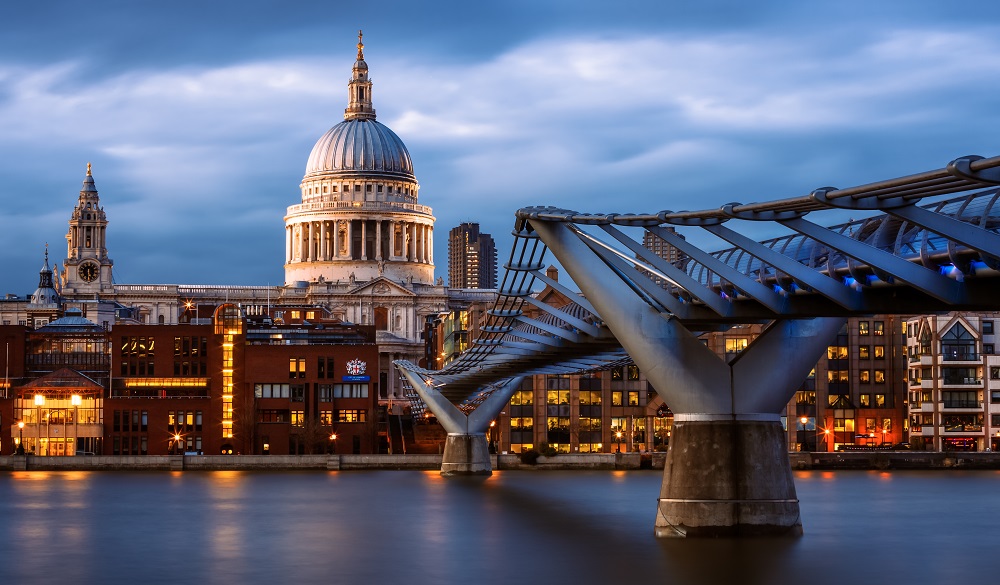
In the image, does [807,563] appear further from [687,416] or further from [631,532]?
Answer: [631,532]

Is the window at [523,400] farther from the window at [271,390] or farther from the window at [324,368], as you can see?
the window at [271,390]

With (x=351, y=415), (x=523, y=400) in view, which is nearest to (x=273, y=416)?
(x=351, y=415)

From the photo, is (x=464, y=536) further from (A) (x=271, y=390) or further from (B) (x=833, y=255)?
(A) (x=271, y=390)

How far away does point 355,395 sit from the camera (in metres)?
129

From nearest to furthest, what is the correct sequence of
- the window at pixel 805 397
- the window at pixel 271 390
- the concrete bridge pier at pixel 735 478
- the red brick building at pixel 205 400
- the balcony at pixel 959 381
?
the concrete bridge pier at pixel 735 478 → the balcony at pixel 959 381 → the window at pixel 805 397 → the red brick building at pixel 205 400 → the window at pixel 271 390

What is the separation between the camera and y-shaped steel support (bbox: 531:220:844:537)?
4594 centimetres

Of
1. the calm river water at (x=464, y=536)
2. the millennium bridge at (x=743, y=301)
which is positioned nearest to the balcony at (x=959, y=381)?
the calm river water at (x=464, y=536)

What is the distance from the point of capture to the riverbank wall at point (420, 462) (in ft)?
368

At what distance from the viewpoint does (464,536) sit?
191 ft

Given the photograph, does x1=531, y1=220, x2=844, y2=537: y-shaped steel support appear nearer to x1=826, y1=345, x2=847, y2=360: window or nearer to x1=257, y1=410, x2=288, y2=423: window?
x1=257, y1=410, x2=288, y2=423: window

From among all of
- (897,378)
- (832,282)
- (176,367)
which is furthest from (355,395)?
(832,282)

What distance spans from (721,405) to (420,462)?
7293cm

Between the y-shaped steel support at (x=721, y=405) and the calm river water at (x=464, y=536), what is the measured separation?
0.90m

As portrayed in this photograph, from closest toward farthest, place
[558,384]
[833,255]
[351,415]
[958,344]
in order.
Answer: [833,255]
[958,344]
[558,384]
[351,415]
